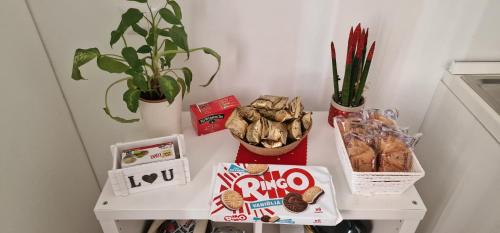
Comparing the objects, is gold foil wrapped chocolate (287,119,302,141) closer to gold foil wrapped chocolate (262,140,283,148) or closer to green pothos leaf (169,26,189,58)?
gold foil wrapped chocolate (262,140,283,148)

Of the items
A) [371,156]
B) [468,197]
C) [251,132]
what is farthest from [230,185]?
[468,197]

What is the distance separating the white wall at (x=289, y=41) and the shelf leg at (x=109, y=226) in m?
0.48

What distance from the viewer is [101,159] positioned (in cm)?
130

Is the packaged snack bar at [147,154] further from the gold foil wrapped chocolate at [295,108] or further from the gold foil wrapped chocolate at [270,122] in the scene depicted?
the gold foil wrapped chocolate at [295,108]

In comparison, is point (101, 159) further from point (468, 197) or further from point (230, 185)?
point (468, 197)

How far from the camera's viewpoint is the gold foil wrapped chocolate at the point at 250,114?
920mm

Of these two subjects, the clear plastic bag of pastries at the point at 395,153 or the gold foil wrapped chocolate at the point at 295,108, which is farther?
the gold foil wrapped chocolate at the point at 295,108

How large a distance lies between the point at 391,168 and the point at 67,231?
1041 millimetres

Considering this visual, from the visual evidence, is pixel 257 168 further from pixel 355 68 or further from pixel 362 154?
pixel 355 68

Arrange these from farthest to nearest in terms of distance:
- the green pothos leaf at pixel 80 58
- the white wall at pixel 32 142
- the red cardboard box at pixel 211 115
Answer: the red cardboard box at pixel 211 115, the white wall at pixel 32 142, the green pothos leaf at pixel 80 58

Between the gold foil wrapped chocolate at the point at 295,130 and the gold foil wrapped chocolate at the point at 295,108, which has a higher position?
the gold foil wrapped chocolate at the point at 295,108

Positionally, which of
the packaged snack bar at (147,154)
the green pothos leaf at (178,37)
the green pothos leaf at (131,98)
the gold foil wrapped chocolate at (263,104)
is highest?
the green pothos leaf at (178,37)

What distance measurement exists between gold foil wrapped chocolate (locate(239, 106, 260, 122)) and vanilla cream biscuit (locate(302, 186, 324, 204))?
24 cm

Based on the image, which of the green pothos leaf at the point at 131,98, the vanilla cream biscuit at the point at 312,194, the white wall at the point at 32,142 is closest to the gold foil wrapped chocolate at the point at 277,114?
the vanilla cream biscuit at the point at 312,194
